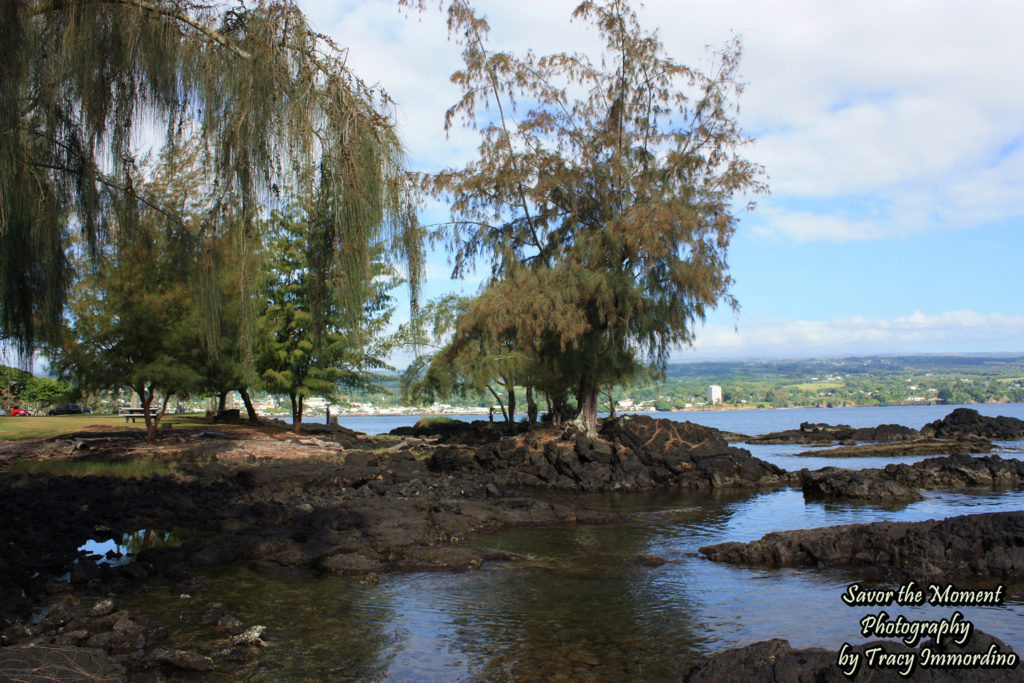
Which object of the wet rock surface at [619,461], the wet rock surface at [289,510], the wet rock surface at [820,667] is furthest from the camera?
the wet rock surface at [619,461]

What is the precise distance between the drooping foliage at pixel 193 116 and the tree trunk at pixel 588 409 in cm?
1907

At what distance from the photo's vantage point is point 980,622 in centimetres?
731

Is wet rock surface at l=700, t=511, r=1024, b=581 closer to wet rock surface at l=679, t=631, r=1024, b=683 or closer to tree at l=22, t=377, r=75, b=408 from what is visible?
wet rock surface at l=679, t=631, r=1024, b=683

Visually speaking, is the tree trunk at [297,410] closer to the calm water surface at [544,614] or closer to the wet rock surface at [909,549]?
the calm water surface at [544,614]

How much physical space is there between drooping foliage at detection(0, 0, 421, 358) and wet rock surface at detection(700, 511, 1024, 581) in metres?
8.00

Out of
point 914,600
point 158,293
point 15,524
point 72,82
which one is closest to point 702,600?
point 914,600

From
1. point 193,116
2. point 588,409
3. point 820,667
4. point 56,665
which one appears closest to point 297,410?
point 588,409

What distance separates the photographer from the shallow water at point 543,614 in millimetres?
6340

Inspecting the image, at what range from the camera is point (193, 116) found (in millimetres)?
4891

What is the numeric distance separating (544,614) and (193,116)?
5.90m

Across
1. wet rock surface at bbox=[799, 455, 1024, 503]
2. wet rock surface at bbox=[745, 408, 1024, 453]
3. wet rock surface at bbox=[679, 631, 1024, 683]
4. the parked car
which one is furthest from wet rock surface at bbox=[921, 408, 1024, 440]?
the parked car

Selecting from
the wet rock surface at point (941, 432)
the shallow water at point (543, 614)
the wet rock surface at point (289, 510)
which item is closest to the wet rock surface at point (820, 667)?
the shallow water at point (543, 614)

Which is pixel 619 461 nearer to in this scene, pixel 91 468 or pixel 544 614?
pixel 91 468

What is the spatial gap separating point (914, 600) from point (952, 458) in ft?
47.2
